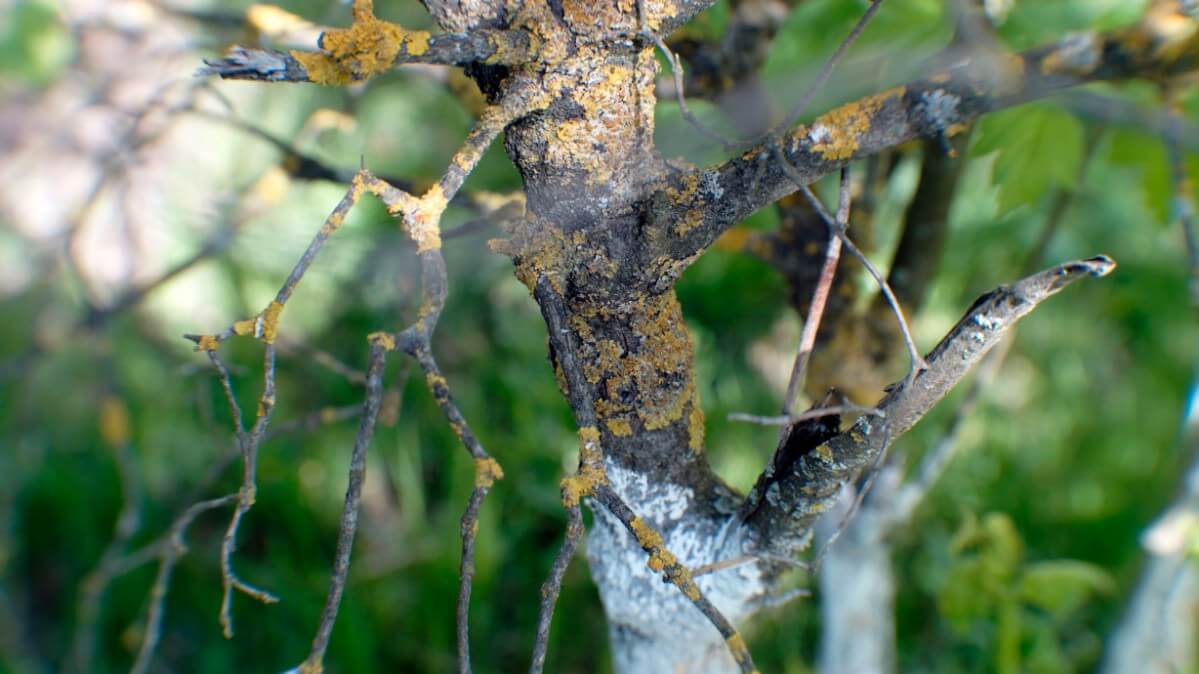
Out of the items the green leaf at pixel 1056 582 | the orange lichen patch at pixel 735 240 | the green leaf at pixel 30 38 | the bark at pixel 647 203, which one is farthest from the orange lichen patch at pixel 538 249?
the green leaf at pixel 30 38

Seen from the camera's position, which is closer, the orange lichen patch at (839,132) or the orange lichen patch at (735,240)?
the orange lichen patch at (839,132)

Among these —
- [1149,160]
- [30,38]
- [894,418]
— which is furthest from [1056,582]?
[30,38]

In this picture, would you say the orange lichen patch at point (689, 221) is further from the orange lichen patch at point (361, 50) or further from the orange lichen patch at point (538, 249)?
the orange lichen patch at point (361, 50)

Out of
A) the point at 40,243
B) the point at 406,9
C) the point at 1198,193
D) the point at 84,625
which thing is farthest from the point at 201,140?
the point at 1198,193

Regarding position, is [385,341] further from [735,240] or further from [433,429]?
[433,429]

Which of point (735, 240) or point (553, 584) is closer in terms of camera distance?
point (553, 584)

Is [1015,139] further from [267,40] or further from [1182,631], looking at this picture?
[1182,631]

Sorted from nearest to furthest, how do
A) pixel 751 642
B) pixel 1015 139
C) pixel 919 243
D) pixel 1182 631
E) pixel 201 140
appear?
pixel 1015 139, pixel 919 243, pixel 1182 631, pixel 751 642, pixel 201 140
